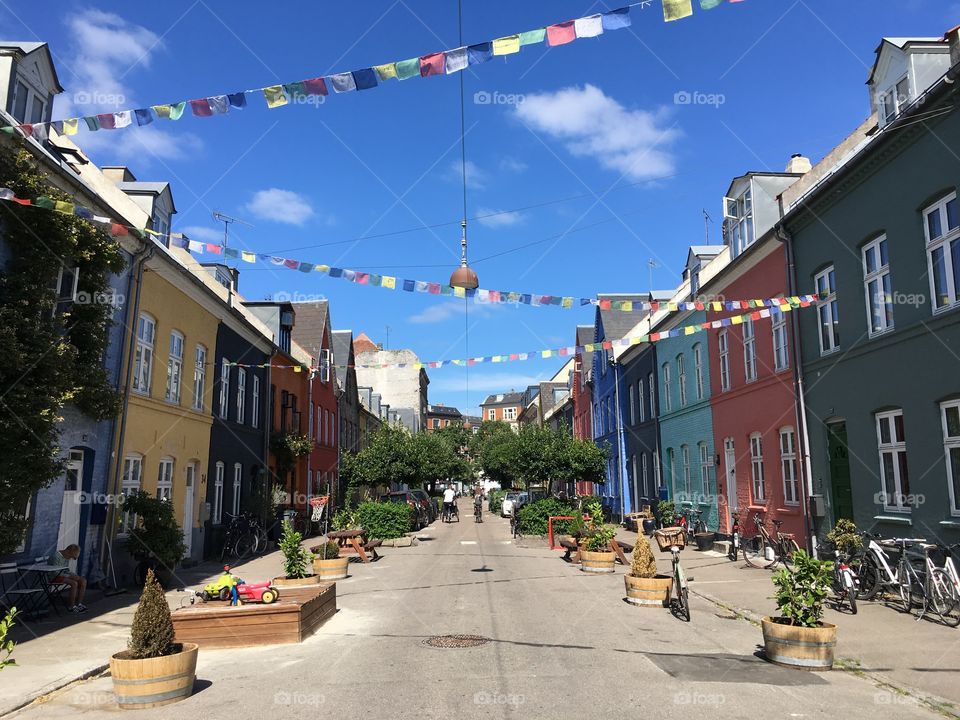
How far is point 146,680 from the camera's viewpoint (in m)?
6.54

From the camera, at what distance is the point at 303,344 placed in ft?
113

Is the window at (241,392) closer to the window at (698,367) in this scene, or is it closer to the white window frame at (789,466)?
the window at (698,367)

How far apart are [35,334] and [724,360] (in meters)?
17.9

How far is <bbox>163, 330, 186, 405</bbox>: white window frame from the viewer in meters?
17.1

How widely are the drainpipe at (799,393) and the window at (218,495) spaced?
15.4 m

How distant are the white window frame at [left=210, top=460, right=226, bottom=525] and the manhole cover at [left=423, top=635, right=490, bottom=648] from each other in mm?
12932

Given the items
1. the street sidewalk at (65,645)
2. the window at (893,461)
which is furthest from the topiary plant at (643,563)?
the street sidewalk at (65,645)

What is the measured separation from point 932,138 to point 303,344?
91.8 feet

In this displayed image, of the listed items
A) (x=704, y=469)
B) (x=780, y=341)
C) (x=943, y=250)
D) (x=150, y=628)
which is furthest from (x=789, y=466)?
(x=150, y=628)

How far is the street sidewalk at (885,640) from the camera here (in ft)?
23.8

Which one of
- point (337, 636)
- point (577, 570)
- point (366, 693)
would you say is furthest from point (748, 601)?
point (366, 693)

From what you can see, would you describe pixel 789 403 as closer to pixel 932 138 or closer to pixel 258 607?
pixel 932 138

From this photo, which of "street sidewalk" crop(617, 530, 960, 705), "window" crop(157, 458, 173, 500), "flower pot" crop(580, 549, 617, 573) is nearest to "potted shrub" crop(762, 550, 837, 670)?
"street sidewalk" crop(617, 530, 960, 705)

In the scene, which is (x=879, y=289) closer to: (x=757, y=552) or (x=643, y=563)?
(x=643, y=563)
